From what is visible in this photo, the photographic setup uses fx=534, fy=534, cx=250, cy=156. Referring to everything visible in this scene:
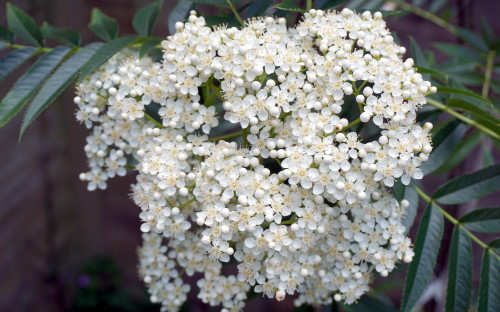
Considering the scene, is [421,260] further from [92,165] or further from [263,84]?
[92,165]

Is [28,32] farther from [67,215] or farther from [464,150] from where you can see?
[67,215]

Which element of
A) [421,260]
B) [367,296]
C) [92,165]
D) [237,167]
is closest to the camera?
[237,167]

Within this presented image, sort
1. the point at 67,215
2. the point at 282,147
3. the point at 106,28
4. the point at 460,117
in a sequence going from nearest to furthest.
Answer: the point at 282,147
the point at 460,117
the point at 106,28
the point at 67,215

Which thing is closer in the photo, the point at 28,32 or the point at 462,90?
the point at 462,90

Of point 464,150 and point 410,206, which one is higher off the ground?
point 464,150

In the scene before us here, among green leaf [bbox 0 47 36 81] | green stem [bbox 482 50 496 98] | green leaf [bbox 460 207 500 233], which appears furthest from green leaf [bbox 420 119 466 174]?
green leaf [bbox 0 47 36 81]

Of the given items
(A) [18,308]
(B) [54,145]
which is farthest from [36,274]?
(B) [54,145]

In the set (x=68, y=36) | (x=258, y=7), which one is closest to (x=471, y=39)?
(x=258, y=7)
